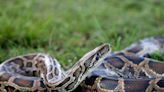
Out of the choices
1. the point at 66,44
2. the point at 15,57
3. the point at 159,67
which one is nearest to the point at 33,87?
the point at 15,57

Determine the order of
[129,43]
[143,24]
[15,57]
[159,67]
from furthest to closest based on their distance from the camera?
[143,24] < [129,43] < [15,57] < [159,67]

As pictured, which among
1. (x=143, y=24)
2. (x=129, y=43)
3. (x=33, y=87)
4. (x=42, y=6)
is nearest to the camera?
(x=33, y=87)

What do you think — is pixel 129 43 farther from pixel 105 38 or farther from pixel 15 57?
pixel 15 57

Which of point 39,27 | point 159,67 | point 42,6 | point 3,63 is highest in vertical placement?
point 42,6

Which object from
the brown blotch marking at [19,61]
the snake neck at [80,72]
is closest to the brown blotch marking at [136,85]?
the snake neck at [80,72]

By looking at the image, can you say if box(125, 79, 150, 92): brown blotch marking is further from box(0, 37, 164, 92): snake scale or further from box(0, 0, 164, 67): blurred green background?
box(0, 0, 164, 67): blurred green background

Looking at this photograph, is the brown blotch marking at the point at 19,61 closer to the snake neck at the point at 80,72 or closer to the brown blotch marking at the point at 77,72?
the snake neck at the point at 80,72

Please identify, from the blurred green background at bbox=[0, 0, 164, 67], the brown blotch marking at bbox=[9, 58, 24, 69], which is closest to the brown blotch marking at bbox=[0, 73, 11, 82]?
the brown blotch marking at bbox=[9, 58, 24, 69]
